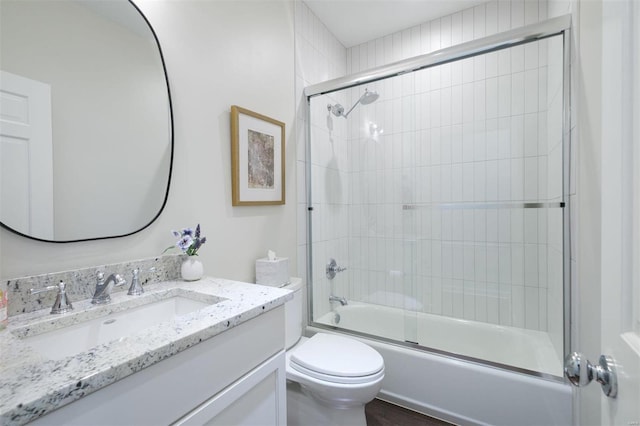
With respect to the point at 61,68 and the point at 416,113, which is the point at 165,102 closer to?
the point at 61,68

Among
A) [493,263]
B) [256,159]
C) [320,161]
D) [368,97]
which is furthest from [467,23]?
[256,159]

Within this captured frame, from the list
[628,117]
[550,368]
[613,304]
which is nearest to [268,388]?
[613,304]

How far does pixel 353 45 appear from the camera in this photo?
2.71 meters

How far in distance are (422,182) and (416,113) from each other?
1.77 feet

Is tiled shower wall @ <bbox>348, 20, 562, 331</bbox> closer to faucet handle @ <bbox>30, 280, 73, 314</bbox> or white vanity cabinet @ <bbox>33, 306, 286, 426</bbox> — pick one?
white vanity cabinet @ <bbox>33, 306, 286, 426</bbox>

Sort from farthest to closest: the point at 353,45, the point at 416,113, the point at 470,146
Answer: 1. the point at 353,45
2. the point at 416,113
3. the point at 470,146

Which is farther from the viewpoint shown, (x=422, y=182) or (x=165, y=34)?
(x=422, y=182)

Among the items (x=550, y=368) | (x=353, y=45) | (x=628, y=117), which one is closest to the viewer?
(x=628, y=117)

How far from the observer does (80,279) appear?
2.99ft

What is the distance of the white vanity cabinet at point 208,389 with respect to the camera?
543 mm

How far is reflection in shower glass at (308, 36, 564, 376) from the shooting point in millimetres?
1783

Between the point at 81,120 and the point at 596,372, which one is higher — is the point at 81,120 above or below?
above

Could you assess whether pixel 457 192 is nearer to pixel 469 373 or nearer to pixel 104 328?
pixel 469 373

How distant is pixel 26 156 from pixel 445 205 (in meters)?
2.20
